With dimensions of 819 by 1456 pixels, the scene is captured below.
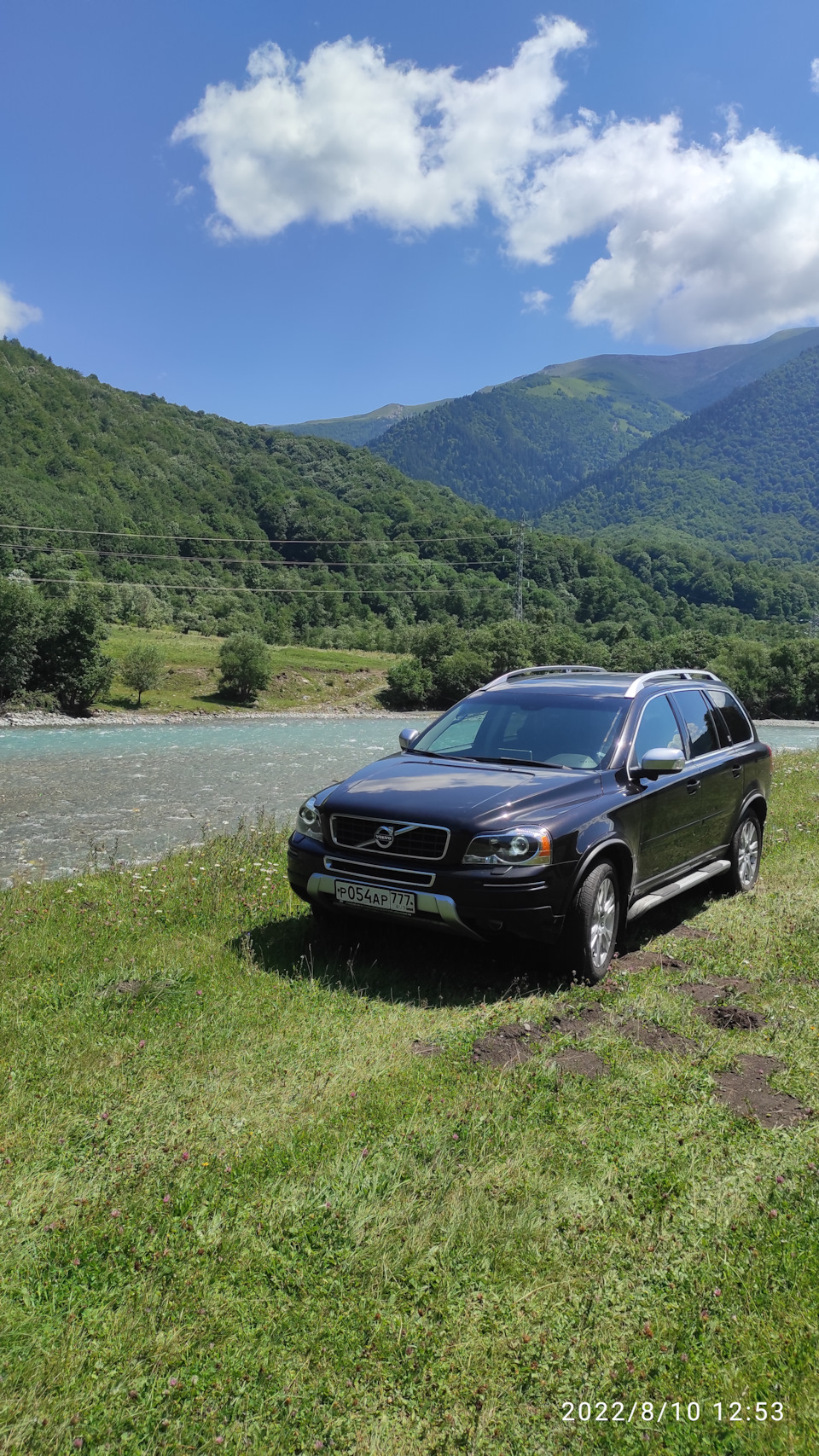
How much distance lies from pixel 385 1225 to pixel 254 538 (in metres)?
135

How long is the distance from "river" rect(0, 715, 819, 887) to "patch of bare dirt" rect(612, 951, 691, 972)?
6219mm

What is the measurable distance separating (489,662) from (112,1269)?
266 ft

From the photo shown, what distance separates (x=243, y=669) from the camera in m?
67.8

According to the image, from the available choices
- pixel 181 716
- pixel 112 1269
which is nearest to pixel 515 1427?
pixel 112 1269

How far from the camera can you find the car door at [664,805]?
6508 mm

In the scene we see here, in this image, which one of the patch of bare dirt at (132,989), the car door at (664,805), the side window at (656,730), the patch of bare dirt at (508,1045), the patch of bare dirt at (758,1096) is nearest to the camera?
the patch of bare dirt at (758,1096)

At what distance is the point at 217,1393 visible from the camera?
2.37 m

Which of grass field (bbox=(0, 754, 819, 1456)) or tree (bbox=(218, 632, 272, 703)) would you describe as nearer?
grass field (bbox=(0, 754, 819, 1456))

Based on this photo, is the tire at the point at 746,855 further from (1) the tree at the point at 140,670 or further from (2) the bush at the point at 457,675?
(2) the bush at the point at 457,675

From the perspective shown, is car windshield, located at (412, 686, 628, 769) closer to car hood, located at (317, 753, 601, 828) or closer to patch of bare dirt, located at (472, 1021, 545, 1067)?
car hood, located at (317, 753, 601, 828)

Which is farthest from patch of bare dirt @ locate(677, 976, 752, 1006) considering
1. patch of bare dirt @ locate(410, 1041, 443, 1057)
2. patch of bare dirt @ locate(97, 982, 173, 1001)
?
patch of bare dirt @ locate(97, 982, 173, 1001)

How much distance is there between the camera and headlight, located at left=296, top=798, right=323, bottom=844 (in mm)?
6117
